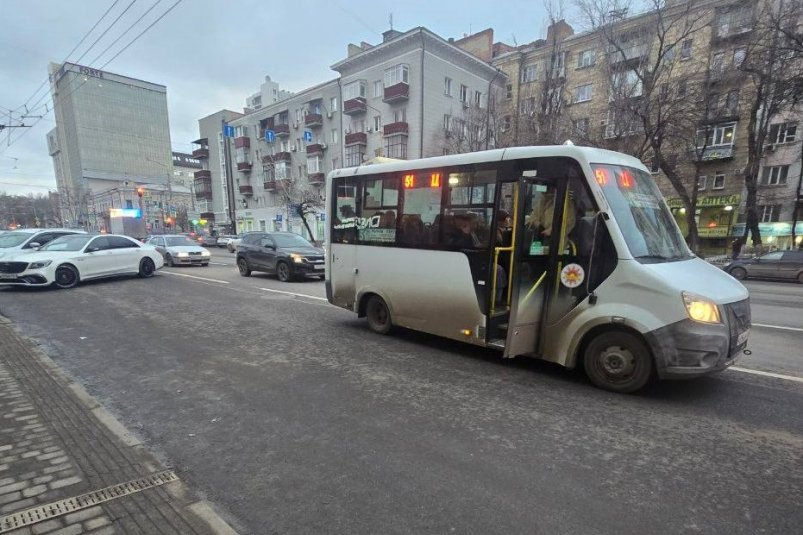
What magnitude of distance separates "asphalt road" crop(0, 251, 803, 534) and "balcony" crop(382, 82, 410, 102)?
103ft

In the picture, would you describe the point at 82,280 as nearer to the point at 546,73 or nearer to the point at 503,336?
the point at 503,336

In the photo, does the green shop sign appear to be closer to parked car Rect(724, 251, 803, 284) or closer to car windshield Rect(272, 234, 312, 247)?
parked car Rect(724, 251, 803, 284)

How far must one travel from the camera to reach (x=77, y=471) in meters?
2.94

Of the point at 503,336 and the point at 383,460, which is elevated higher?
the point at 503,336

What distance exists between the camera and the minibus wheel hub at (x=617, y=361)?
4.39 meters

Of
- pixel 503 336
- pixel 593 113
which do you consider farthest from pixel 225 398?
pixel 593 113

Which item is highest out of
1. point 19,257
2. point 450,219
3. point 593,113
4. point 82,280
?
point 593,113

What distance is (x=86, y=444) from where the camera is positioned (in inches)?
130

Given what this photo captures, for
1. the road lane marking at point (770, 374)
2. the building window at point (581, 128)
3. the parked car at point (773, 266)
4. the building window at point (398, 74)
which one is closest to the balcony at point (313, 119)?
the building window at point (398, 74)

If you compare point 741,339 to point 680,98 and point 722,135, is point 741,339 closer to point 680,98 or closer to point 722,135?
point 680,98

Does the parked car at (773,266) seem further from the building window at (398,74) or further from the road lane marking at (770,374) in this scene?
the building window at (398,74)

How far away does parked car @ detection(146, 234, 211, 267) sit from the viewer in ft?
60.9

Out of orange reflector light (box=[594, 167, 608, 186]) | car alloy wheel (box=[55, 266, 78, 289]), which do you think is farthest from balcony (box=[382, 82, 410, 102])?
orange reflector light (box=[594, 167, 608, 186])

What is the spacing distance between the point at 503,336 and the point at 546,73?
68.5 feet
